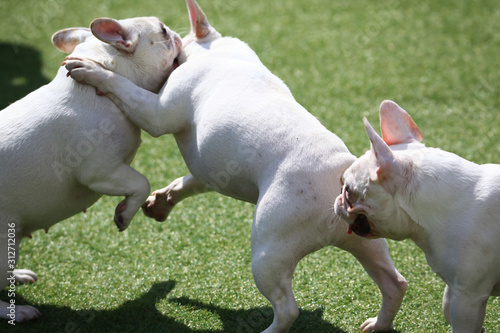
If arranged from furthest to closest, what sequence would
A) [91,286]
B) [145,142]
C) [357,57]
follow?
1. [357,57]
2. [145,142]
3. [91,286]

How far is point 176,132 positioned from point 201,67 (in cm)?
37

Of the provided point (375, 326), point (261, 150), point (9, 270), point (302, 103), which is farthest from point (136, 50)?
point (302, 103)

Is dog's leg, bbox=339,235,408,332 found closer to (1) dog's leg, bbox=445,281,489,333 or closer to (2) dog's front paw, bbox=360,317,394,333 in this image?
(2) dog's front paw, bbox=360,317,394,333

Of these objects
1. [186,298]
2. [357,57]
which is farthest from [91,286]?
[357,57]

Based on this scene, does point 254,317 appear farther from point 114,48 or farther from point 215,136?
point 114,48

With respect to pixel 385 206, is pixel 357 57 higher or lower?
lower

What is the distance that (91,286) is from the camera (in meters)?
3.70

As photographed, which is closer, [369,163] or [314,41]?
[369,163]

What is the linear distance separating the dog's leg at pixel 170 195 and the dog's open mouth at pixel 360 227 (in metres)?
A: 1.19

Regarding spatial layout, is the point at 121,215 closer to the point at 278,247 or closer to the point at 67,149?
the point at 67,149

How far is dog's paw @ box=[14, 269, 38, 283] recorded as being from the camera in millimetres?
3738

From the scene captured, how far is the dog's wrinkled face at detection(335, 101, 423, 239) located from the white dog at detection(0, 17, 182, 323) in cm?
118

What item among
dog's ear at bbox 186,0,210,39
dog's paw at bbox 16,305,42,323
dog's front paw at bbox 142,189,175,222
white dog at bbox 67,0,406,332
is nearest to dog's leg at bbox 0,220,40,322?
dog's paw at bbox 16,305,42,323

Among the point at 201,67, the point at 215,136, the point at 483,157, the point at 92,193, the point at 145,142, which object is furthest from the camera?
the point at 145,142
